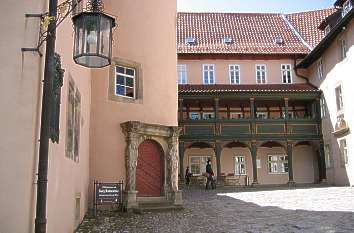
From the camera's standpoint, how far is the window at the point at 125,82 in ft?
49.2

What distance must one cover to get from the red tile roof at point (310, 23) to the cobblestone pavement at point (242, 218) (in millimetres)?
18671

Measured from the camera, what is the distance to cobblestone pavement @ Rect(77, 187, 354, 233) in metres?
10.6

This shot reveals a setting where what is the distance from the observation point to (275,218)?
12469 millimetres

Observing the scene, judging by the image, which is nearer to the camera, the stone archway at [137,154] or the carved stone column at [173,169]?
the stone archway at [137,154]

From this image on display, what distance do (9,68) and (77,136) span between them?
15.8ft

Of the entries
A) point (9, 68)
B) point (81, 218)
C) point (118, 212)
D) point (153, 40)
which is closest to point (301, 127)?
point (153, 40)

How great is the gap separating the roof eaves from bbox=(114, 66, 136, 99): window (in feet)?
42.0

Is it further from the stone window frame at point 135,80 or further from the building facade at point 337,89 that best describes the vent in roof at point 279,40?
the stone window frame at point 135,80

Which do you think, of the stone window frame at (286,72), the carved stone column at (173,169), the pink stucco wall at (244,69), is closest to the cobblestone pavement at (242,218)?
the carved stone column at (173,169)

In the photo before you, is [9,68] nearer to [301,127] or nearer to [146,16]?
[146,16]

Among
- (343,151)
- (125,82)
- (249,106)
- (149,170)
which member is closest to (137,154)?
(149,170)

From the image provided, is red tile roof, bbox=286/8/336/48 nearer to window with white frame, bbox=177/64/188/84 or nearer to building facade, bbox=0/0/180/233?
window with white frame, bbox=177/64/188/84

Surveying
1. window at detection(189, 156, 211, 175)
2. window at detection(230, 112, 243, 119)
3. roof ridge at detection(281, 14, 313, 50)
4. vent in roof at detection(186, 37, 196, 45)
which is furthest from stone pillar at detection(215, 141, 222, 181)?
roof ridge at detection(281, 14, 313, 50)

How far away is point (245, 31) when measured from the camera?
1356 inches
